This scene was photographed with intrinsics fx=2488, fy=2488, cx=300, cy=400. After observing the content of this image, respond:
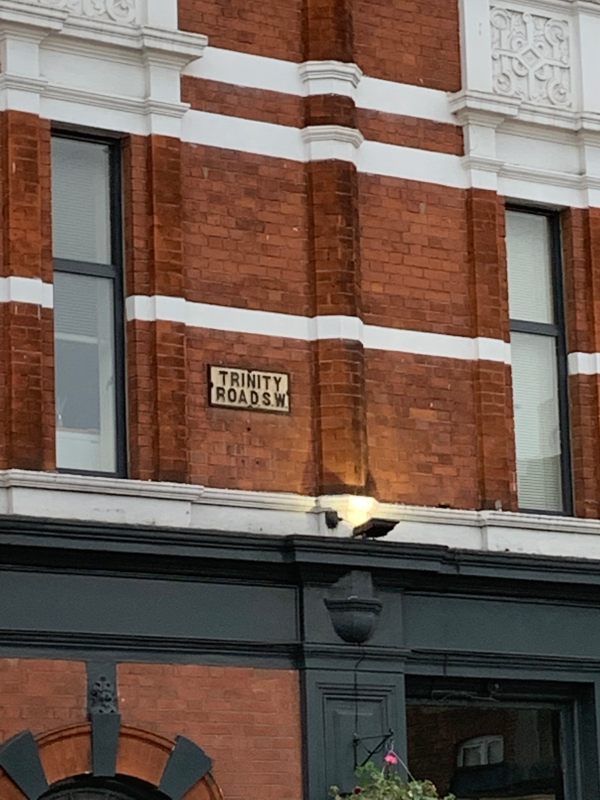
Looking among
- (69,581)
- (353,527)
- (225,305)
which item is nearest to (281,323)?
(225,305)

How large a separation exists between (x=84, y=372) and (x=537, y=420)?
4216 mm

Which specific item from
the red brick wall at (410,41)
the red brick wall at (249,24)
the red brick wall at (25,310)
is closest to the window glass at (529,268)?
the red brick wall at (410,41)

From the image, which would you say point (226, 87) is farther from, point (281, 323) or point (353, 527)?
point (353, 527)

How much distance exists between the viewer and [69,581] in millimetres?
17328

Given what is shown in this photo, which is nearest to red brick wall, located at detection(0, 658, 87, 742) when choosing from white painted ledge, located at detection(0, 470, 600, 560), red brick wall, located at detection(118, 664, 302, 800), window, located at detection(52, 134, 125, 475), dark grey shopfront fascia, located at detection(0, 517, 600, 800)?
dark grey shopfront fascia, located at detection(0, 517, 600, 800)

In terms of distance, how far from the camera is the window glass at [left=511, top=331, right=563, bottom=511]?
2041cm

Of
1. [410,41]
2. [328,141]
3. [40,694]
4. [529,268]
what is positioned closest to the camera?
[40,694]

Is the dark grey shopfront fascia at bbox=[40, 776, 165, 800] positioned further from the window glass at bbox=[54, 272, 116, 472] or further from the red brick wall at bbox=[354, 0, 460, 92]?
the red brick wall at bbox=[354, 0, 460, 92]

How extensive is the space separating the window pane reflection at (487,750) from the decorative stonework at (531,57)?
201 inches

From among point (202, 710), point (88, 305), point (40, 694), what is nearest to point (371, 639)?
point (202, 710)

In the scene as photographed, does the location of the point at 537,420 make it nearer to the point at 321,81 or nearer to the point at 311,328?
the point at 311,328

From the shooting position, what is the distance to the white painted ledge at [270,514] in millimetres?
17438

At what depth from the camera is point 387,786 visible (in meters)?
17.7

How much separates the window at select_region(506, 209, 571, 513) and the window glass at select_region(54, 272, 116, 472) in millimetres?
3752
